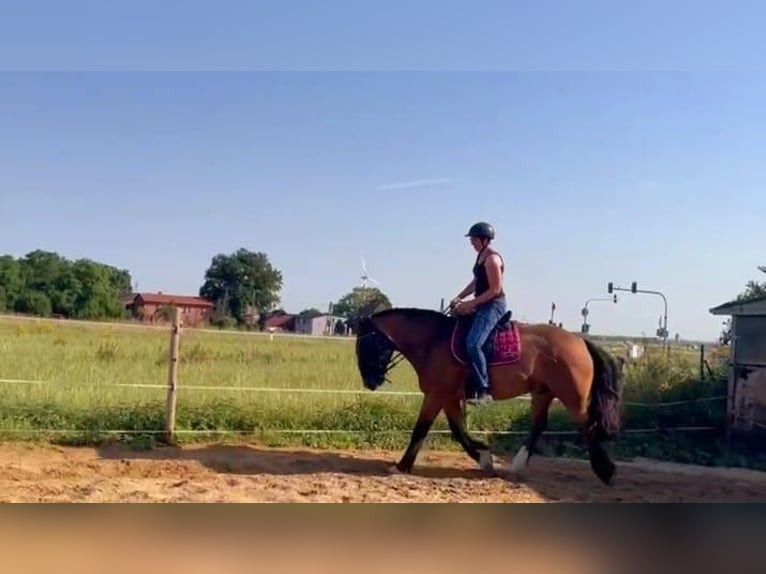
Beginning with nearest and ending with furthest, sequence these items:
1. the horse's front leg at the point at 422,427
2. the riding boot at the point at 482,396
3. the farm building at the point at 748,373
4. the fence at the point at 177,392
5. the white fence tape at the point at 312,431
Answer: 1. the riding boot at the point at 482,396
2. the horse's front leg at the point at 422,427
3. the white fence tape at the point at 312,431
4. the fence at the point at 177,392
5. the farm building at the point at 748,373

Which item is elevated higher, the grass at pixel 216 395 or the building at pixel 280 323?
the building at pixel 280 323

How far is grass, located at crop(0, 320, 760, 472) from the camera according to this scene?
18.7 ft

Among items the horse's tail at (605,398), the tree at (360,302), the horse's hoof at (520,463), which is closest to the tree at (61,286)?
the tree at (360,302)

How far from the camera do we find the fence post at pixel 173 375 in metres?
5.88

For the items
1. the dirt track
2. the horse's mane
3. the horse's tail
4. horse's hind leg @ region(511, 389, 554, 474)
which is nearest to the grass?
the dirt track

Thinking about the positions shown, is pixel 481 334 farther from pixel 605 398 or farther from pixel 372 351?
pixel 605 398

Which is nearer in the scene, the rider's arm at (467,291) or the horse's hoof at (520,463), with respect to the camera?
the rider's arm at (467,291)

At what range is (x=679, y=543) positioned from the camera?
15.3 feet

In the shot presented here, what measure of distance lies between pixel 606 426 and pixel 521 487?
69 cm

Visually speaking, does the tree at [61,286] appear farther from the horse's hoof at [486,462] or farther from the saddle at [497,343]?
the horse's hoof at [486,462]

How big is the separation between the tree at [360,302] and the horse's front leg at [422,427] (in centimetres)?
68

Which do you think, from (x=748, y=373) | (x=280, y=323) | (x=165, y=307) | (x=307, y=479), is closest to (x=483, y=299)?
(x=280, y=323)

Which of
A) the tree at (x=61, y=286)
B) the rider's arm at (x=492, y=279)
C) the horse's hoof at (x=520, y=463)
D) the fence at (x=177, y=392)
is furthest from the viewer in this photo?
the fence at (x=177, y=392)

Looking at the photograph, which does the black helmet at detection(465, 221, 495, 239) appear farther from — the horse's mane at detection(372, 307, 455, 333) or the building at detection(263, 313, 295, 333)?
the building at detection(263, 313, 295, 333)
